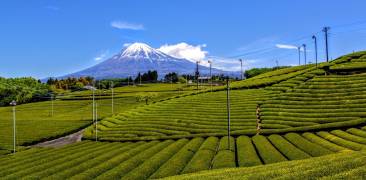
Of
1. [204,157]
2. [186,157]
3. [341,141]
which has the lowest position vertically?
[186,157]

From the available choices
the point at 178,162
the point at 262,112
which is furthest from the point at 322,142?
the point at 262,112

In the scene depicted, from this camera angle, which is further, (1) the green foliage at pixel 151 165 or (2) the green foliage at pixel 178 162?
(2) the green foliage at pixel 178 162

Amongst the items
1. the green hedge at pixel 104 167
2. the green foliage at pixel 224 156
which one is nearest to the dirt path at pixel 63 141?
the green hedge at pixel 104 167

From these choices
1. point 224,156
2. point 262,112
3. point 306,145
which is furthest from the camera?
point 262,112

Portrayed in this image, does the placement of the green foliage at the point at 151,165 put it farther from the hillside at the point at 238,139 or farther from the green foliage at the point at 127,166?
the green foliage at the point at 127,166

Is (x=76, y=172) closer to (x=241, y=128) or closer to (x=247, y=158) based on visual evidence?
(x=247, y=158)

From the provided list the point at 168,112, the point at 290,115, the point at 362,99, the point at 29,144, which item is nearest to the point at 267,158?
the point at 290,115

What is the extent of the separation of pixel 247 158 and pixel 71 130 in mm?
50339

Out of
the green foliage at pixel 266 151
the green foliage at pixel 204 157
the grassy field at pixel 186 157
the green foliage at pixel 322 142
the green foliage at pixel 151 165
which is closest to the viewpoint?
the green foliage at pixel 151 165

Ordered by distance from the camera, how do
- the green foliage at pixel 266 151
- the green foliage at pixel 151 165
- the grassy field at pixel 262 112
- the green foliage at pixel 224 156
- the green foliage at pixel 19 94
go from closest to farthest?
1. the green foliage at pixel 151 165
2. the green foliage at pixel 224 156
3. the green foliage at pixel 266 151
4. the grassy field at pixel 262 112
5. the green foliage at pixel 19 94

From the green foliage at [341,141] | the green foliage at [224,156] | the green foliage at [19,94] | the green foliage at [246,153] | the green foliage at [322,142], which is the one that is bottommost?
the green foliage at [224,156]

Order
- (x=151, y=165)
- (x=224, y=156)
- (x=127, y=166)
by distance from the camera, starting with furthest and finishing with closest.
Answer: (x=224, y=156), (x=127, y=166), (x=151, y=165)

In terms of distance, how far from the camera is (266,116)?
220 ft

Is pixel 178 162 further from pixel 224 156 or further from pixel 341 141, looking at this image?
pixel 341 141
